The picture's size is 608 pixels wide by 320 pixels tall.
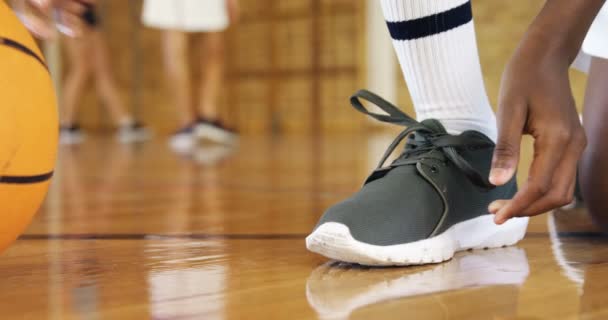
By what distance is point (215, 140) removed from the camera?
3271 mm

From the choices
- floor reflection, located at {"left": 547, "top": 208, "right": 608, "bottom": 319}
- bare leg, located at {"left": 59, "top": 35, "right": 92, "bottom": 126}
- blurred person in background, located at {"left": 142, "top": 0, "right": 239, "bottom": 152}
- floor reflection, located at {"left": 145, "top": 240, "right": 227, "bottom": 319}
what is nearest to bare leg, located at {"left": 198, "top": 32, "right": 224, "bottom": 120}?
blurred person in background, located at {"left": 142, "top": 0, "right": 239, "bottom": 152}

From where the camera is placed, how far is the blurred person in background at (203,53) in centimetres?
321

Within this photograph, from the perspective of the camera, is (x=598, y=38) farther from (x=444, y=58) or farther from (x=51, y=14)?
(x=51, y=14)

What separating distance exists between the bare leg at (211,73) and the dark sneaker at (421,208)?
249 centimetres

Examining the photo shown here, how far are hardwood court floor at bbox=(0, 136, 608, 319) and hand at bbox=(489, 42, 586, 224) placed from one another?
0.06m

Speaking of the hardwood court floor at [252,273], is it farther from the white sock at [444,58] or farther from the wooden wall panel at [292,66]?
the wooden wall panel at [292,66]

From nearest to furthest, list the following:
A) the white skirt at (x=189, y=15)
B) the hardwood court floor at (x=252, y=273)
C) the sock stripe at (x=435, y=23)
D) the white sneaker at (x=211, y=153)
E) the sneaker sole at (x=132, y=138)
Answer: the hardwood court floor at (x=252, y=273) → the sock stripe at (x=435, y=23) → the white sneaker at (x=211, y=153) → the white skirt at (x=189, y=15) → the sneaker sole at (x=132, y=138)

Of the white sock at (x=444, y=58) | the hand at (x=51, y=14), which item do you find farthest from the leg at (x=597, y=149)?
the hand at (x=51, y=14)

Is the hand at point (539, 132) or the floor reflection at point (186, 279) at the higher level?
the hand at point (539, 132)

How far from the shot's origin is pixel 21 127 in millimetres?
576

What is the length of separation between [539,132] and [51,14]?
407 millimetres

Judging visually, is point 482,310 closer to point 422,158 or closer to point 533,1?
point 422,158

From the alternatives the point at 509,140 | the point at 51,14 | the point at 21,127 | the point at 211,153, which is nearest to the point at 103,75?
the point at 211,153

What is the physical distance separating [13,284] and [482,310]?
0.34m
